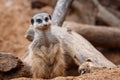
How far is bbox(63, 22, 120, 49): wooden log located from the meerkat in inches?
72.6

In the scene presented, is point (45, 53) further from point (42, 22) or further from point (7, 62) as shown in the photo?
point (7, 62)

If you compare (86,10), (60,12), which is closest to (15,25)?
(86,10)

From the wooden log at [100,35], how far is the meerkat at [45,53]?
1.84 m

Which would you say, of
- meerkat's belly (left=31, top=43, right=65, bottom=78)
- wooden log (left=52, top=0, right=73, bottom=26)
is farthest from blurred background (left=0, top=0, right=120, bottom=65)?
meerkat's belly (left=31, top=43, right=65, bottom=78)

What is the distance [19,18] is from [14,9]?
366 millimetres

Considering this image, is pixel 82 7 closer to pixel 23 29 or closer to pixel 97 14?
pixel 97 14

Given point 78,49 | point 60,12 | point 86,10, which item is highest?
point 60,12

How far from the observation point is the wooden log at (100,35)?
6.22 m

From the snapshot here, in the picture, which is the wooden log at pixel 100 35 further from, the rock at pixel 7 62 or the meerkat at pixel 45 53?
the rock at pixel 7 62

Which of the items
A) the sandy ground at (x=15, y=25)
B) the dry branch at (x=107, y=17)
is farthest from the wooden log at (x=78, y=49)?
the dry branch at (x=107, y=17)

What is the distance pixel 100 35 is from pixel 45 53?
7.52ft

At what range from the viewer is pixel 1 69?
3947mm

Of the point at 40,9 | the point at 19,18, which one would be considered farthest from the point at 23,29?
the point at 40,9

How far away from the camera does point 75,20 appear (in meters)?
8.27
